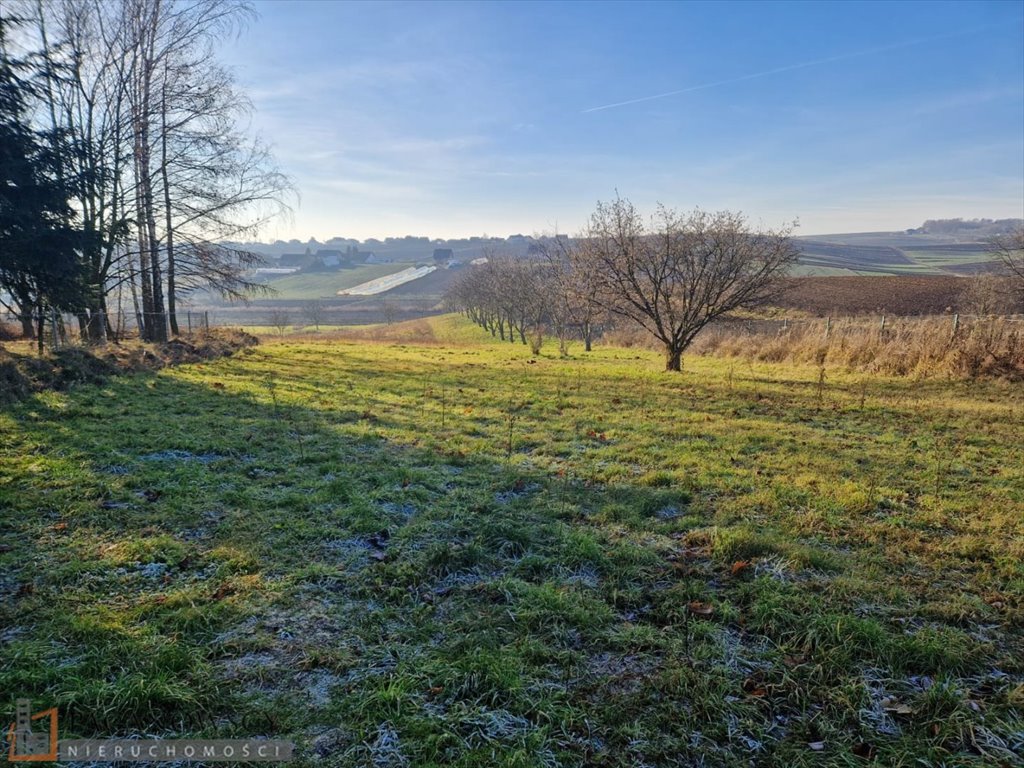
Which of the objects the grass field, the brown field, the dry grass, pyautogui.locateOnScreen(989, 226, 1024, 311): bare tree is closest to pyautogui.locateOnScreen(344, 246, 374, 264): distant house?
the brown field

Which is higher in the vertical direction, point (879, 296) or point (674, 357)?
point (879, 296)

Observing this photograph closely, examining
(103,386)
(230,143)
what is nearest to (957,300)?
(230,143)

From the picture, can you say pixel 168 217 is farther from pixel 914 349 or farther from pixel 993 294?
pixel 993 294

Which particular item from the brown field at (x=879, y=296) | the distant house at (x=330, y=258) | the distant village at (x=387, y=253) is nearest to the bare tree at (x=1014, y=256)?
the brown field at (x=879, y=296)

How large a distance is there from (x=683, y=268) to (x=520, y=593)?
14.2 m

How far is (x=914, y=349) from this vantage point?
1366 cm

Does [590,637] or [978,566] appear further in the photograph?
[978,566]

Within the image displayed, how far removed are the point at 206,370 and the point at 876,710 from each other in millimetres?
14962

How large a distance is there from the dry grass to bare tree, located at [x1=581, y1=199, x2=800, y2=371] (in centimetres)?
319

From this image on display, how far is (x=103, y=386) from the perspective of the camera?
385 inches

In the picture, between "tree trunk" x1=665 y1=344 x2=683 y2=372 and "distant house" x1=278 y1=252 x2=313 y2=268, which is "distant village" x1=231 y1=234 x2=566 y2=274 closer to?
"distant house" x1=278 y1=252 x2=313 y2=268

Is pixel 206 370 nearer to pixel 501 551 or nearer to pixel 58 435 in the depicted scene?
pixel 58 435

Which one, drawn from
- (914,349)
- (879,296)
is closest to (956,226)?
(879,296)

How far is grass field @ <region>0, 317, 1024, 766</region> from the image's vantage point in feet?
7.60
